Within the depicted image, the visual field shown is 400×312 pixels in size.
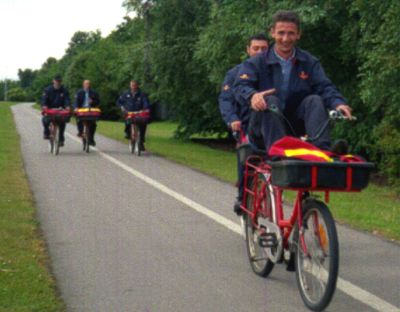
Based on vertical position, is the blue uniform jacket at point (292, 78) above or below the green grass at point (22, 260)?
above

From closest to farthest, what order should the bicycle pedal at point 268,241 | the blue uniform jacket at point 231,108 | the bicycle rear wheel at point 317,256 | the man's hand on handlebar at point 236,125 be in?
the bicycle rear wheel at point 317,256
the bicycle pedal at point 268,241
the man's hand on handlebar at point 236,125
the blue uniform jacket at point 231,108

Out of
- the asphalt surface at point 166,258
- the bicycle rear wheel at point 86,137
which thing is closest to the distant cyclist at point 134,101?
the bicycle rear wheel at point 86,137

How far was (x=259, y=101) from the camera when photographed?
6.34 m

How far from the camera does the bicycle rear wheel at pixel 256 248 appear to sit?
23.1 feet

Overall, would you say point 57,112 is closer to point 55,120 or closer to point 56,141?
point 55,120

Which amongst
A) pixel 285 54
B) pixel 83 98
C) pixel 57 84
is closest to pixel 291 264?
pixel 285 54

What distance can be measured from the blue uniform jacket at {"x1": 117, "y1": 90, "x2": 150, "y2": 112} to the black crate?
57.4ft

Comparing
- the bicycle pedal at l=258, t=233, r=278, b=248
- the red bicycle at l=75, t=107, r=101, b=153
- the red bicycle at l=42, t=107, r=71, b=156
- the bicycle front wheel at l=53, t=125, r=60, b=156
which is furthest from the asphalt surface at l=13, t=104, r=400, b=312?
the red bicycle at l=75, t=107, r=101, b=153

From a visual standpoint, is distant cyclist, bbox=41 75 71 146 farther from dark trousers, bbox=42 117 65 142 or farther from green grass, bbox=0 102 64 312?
green grass, bbox=0 102 64 312

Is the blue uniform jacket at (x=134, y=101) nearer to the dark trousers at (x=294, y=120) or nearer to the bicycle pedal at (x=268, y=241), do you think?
the dark trousers at (x=294, y=120)

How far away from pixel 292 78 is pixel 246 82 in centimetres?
37

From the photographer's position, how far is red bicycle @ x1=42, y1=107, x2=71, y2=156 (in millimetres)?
21906

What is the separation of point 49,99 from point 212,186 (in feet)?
30.1

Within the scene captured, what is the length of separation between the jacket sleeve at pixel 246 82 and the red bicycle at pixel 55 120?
1532 cm
